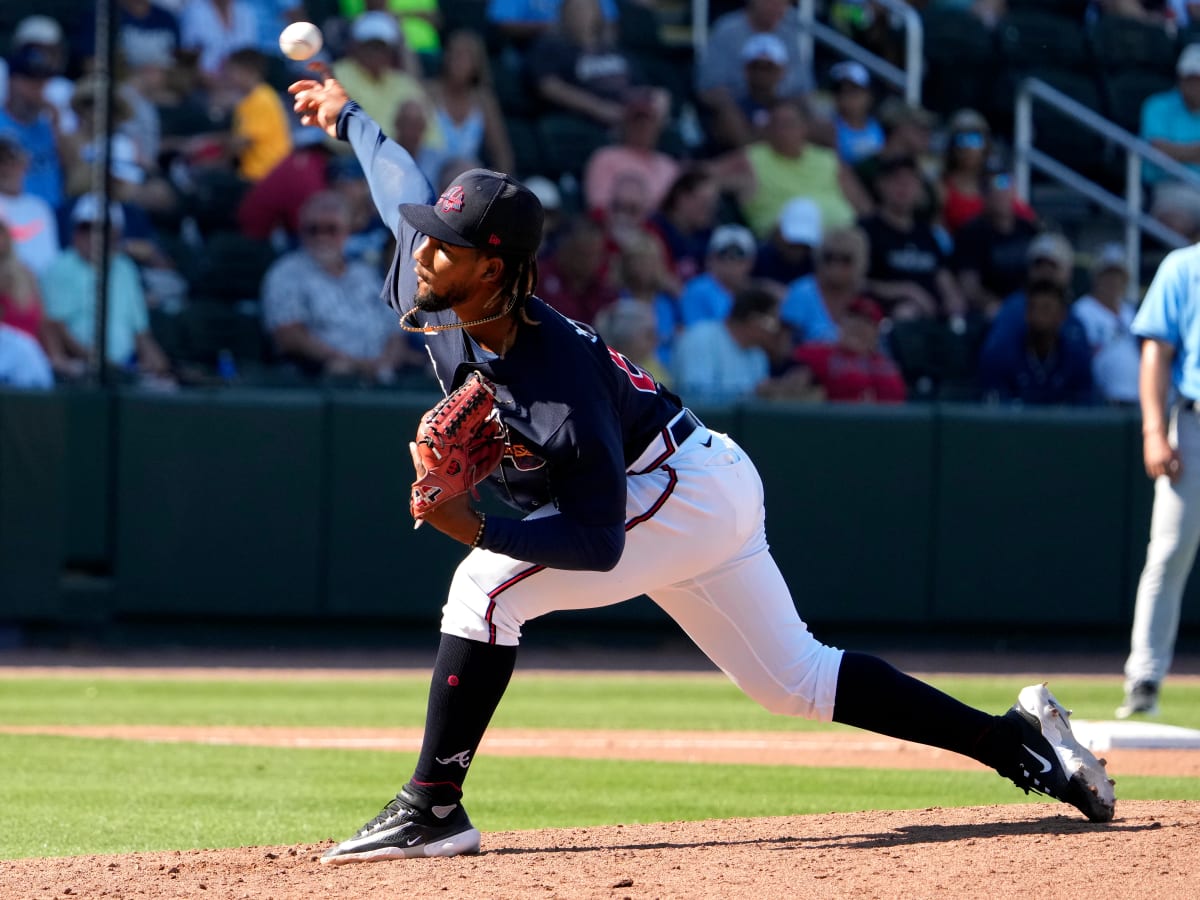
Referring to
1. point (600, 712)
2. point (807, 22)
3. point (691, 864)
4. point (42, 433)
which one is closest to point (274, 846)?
point (691, 864)

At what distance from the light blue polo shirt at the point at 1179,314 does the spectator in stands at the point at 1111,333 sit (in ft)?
13.9

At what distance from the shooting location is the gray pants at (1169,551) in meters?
6.97

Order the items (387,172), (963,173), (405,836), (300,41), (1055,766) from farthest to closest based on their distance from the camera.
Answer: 1. (963,173)
2. (300,41)
3. (387,172)
4. (1055,766)
5. (405,836)

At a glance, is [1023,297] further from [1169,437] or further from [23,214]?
[23,214]

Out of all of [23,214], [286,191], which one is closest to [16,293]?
[23,214]

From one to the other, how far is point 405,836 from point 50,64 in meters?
8.41

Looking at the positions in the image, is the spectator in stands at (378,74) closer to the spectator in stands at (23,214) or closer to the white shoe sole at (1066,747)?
the spectator in stands at (23,214)

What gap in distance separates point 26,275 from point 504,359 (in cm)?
686

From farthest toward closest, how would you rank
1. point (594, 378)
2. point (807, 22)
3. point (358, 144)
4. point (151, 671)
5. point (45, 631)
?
point (807, 22)
point (45, 631)
point (151, 671)
point (358, 144)
point (594, 378)

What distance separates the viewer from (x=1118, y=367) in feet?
37.8

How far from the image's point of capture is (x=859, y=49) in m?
14.5

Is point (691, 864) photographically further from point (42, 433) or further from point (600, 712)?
point (42, 433)

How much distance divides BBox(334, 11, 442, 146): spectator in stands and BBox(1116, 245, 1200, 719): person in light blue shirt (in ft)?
19.0

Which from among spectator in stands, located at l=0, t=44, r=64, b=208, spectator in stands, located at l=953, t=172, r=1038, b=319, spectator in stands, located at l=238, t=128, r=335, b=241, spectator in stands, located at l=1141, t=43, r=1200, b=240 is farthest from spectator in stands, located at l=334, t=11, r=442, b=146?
spectator in stands, located at l=1141, t=43, r=1200, b=240
